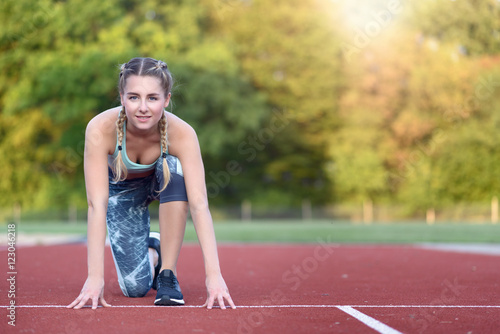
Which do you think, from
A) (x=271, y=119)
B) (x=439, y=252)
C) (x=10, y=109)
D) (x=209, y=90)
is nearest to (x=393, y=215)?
(x=271, y=119)

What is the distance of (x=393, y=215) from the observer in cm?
4091

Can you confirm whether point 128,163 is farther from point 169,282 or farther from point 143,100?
point 169,282

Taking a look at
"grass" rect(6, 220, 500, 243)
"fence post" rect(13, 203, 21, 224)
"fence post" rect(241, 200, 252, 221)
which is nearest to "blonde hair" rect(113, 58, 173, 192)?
"grass" rect(6, 220, 500, 243)

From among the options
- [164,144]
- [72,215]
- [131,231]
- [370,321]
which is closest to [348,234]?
[131,231]

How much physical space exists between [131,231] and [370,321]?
7.31 feet

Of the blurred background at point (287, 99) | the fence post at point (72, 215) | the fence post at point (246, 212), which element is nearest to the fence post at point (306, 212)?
the blurred background at point (287, 99)

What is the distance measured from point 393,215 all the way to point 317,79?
9151mm

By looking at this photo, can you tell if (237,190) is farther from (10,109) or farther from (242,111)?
(10,109)

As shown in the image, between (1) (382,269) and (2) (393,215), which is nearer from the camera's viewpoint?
(1) (382,269)

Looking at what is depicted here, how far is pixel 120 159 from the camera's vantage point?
17.4 feet

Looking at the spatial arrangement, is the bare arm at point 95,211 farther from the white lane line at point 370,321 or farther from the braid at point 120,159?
the white lane line at point 370,321

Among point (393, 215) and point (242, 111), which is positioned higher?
point (242, 111)

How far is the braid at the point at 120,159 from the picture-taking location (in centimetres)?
514

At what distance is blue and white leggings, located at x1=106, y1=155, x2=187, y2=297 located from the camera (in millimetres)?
5883
